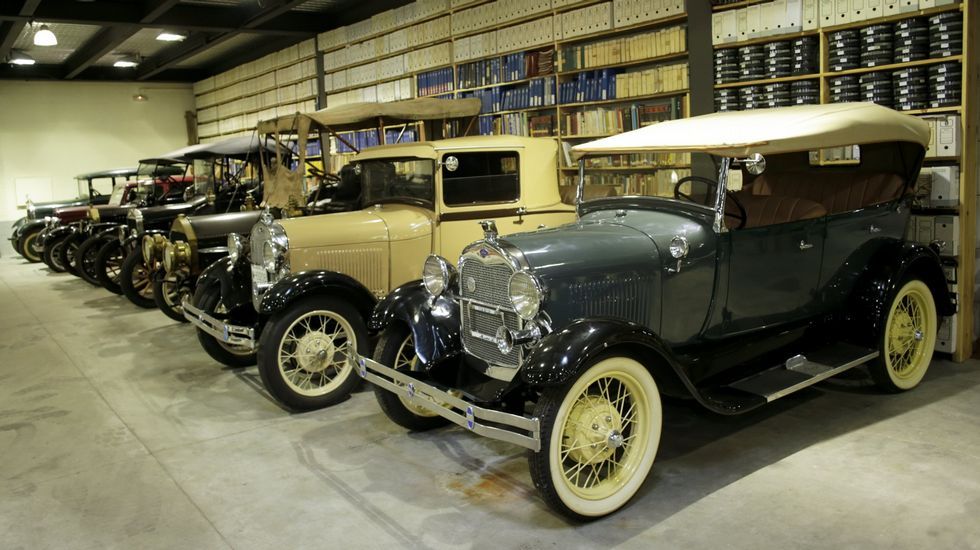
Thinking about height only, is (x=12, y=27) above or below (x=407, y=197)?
above

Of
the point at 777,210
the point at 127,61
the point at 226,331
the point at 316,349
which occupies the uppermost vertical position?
the point at 127,61

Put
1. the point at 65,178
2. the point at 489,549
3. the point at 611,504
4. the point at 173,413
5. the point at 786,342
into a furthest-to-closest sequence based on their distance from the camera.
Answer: the point at 65,178 < the point at 173,413 < the point at 786,342 < the point at 611,504 < the point at 489,549

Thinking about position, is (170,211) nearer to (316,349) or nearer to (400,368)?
(316,349)

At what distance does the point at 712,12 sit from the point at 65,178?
15.4 meters

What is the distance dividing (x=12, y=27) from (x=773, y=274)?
11417mm

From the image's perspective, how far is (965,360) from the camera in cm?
495

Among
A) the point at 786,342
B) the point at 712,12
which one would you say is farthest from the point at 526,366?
the point at 712,12

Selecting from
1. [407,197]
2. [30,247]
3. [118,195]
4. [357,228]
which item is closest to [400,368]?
[357,228]

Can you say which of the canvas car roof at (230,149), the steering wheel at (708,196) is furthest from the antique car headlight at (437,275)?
the canvas car roof at (230,149)

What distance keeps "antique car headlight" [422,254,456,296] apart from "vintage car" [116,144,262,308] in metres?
4.53

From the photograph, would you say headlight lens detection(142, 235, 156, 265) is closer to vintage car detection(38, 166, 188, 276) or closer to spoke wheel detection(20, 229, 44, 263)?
vintage car detection(38, 166, 188, 276)

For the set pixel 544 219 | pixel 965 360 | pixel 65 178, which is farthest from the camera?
pixel 65 178

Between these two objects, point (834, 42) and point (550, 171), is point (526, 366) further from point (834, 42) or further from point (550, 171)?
point (834, 42)

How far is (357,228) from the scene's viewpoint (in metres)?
4.96
